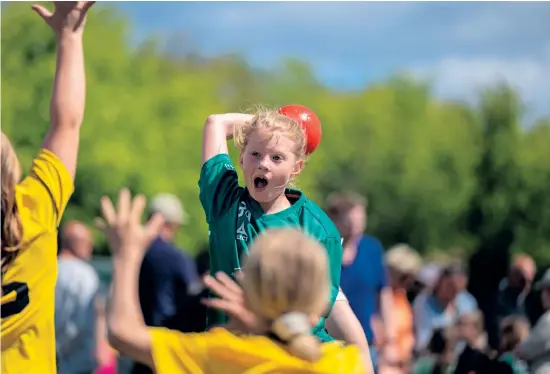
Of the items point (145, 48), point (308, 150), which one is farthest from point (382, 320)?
point (145, 48)

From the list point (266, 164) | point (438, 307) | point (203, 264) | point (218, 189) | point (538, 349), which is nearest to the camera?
point (266, 164)

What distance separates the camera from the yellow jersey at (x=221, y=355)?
9.72 ft

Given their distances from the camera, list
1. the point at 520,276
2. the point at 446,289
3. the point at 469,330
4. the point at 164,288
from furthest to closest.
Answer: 1. the point at 446,289
2. the point at 520,276
3. the point at 469,330
4. the point at 164,288

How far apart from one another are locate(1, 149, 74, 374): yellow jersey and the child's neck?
0.85 meters

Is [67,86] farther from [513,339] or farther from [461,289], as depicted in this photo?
[461,289]

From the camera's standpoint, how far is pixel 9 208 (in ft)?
11.4

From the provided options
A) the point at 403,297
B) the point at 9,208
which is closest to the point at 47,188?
the point at 9,208

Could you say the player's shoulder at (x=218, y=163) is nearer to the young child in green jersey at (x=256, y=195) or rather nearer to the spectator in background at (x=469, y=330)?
the young child in green jersey at (x=256, y=195)

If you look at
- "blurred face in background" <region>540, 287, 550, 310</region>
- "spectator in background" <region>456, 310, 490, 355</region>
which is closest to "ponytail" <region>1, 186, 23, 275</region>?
"blurred face in background" <region>540, 287, 550, 310</region>

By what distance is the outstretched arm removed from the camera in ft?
12.2

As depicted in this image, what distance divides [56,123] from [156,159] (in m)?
30.4

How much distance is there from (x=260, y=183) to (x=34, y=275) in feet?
3.17

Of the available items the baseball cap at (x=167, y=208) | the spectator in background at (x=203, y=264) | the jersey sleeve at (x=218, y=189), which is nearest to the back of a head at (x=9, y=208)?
the jersey sleeve at (x=218, y=189)

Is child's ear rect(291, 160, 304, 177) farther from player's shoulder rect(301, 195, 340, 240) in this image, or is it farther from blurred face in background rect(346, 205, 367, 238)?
blurred face in background rect(346, 205, 367, 238)
